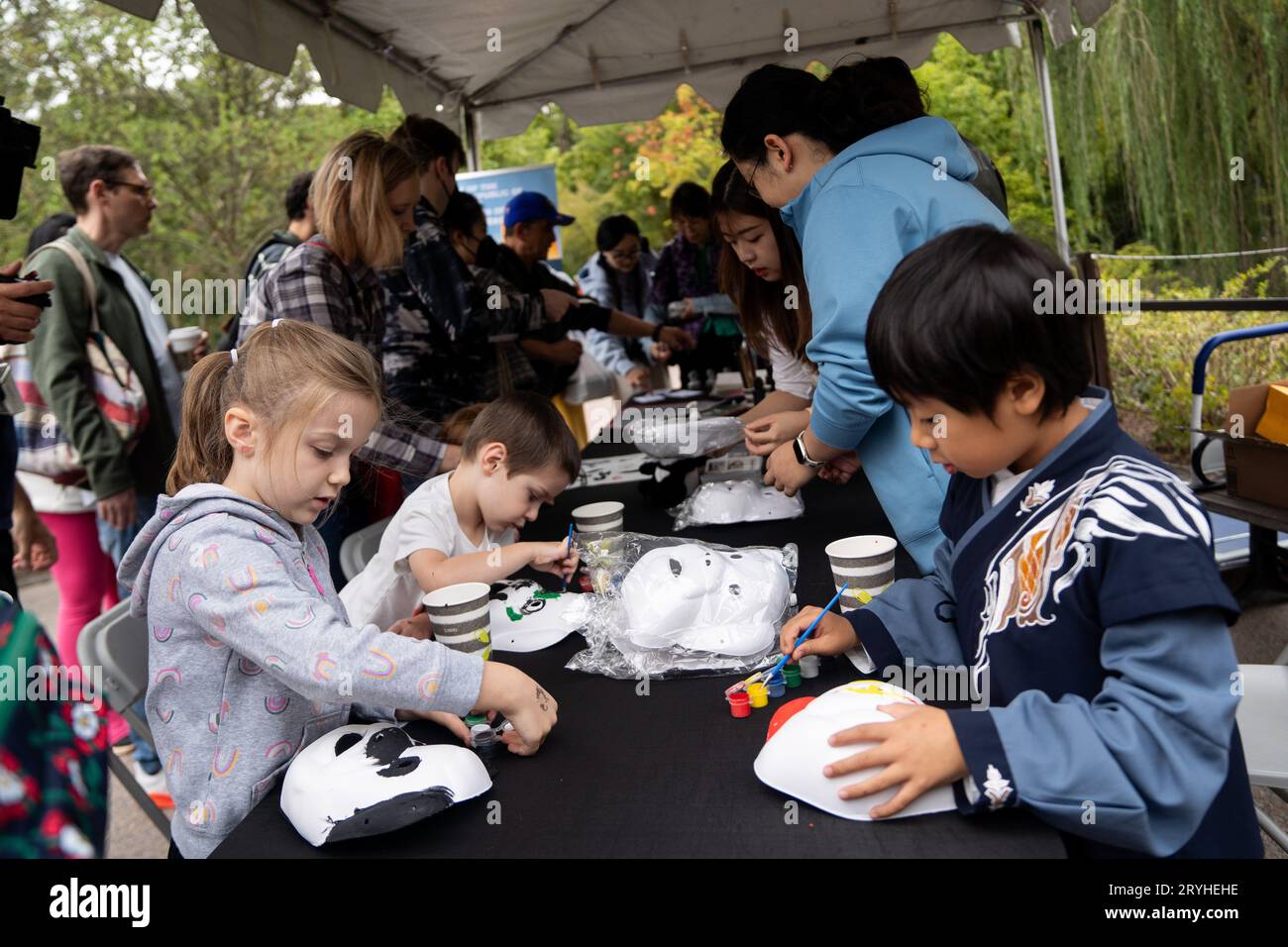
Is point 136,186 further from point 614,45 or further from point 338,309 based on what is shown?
point 614,45

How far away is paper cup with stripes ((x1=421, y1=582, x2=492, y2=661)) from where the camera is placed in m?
1.42

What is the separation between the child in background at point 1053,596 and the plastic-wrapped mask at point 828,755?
0.01 meters

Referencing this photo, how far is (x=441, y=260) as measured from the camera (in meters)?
3.11

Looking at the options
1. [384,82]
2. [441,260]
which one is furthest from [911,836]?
[384,82]

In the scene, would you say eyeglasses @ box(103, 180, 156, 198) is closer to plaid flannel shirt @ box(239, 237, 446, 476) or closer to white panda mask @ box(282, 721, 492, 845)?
plaid flannel shirt @ box(239, 237, 446, 476)

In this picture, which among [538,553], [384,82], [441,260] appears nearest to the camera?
[538,553]

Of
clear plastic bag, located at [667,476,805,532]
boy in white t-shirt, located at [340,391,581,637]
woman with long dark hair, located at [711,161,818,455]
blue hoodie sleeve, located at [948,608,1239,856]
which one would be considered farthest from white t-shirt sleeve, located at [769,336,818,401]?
blue hoodie sleeve, located at [948,608,1239,856]

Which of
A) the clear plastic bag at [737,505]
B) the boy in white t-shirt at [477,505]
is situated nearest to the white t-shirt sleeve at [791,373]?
the clear plastic bag at [737,505]

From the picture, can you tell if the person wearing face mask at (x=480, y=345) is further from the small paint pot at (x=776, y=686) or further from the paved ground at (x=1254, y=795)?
the small paint pot at (x=776, y=686)

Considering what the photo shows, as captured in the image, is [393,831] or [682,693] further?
[682,693]

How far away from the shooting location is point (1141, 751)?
0.89 meters

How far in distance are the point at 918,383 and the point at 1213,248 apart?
5.36 m

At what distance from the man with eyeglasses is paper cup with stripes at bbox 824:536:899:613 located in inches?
96.2

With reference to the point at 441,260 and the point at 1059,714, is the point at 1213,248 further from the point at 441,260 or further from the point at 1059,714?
the point at 1059,714
